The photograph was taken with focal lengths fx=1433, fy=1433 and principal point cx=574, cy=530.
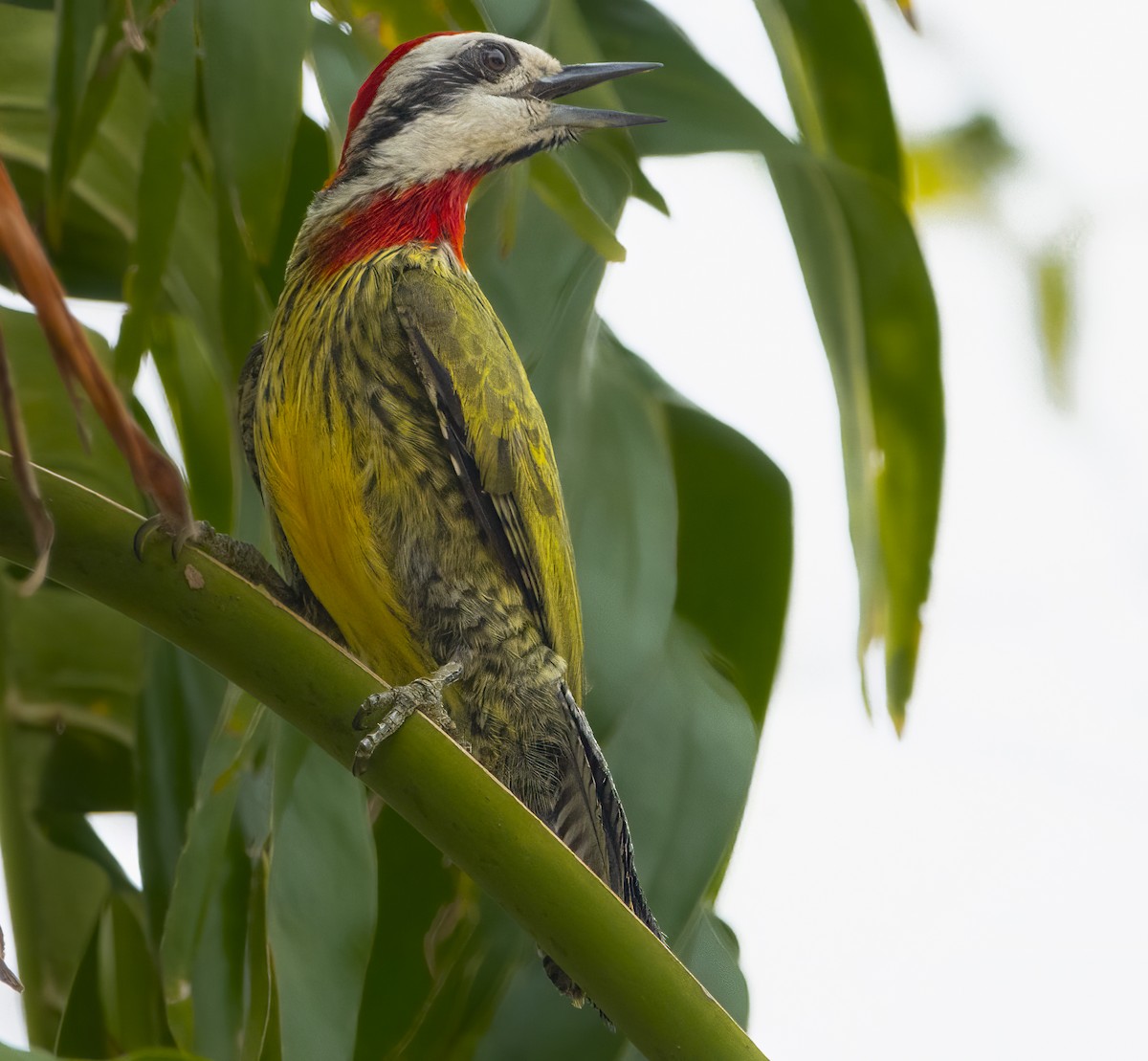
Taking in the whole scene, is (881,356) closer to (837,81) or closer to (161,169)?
(837,81)

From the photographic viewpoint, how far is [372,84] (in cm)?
146

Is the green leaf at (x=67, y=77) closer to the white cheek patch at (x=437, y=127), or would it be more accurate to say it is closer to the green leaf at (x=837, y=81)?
the white cheek patch at (x=437, y=127)

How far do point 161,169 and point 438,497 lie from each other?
0.37 metres

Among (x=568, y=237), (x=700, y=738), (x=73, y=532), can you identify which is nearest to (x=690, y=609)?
(x=700, y=738)

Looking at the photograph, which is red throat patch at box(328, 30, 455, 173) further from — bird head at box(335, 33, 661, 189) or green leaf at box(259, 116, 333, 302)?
green leaf at box(259, 116, 333, 302)

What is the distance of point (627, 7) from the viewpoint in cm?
152

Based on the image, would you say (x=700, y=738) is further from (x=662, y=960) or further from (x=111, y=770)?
(x=111, y=770)

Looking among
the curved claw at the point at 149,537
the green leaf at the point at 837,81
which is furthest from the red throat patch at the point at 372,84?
the curved claw at the point at 149,537

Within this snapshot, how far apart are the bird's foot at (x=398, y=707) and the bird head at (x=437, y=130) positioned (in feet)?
1.52

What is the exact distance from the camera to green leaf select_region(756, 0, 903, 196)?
1.47m

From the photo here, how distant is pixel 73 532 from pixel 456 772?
24cm

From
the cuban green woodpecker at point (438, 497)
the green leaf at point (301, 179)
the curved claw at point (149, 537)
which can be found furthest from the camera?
the green leaf at point (301, 179)

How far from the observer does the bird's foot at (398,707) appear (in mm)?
786

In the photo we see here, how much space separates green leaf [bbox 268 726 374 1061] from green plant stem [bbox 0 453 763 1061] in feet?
1.21
